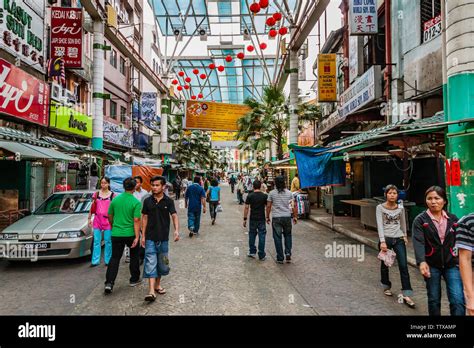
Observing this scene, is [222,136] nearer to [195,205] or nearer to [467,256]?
[195,205]

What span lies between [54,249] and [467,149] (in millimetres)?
8675

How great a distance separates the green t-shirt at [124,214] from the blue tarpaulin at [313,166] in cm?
679

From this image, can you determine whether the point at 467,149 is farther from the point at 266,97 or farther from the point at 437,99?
the point at 266,97

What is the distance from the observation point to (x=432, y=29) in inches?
371

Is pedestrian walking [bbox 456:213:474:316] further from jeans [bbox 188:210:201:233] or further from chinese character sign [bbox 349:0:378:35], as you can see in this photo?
chinese character sign [bbox 349:0:378:35]

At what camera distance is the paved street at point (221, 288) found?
425cm

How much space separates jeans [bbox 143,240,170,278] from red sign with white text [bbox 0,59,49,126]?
8.98 metres

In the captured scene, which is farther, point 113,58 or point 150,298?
point 113,58

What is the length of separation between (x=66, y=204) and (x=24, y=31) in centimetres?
812

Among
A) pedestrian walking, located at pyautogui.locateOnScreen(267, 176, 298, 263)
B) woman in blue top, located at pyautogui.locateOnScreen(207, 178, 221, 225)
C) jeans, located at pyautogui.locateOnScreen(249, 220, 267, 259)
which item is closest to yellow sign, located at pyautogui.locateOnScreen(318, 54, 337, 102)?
woman in blue top, located at pyautogui.locateOnScreen(207, 178, 221, 225)

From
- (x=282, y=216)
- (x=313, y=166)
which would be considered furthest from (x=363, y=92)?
(x=282, y=216)

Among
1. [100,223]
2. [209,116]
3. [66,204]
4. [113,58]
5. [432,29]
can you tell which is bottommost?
[100,223]

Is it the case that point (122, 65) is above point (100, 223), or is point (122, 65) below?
above
